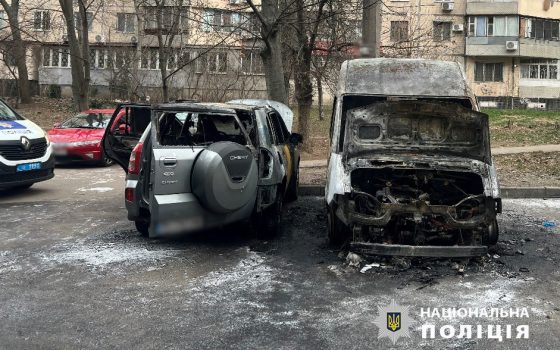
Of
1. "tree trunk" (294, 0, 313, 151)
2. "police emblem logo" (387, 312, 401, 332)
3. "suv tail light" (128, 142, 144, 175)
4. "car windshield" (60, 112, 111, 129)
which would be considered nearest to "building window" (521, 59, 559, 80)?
"tree trunk" (294, 0, 313, 151)

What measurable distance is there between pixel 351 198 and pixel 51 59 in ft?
121

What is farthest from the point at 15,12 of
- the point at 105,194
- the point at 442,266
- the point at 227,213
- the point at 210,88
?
the point at 442,266

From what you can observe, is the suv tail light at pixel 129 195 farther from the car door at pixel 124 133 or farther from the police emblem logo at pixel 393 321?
the police emblem logo at pixel 393 321

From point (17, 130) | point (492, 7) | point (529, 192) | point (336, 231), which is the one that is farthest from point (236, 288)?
point (492, 7)

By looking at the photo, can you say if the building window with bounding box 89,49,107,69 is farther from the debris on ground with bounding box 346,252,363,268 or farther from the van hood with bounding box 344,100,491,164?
the debris on ground with bounding box 346,252,363,268

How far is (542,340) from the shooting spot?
13.1 ft

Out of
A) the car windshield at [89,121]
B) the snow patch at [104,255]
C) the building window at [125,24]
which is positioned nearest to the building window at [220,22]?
the car windshield at [89,121]

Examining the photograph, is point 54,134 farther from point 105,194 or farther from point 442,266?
point 442,266

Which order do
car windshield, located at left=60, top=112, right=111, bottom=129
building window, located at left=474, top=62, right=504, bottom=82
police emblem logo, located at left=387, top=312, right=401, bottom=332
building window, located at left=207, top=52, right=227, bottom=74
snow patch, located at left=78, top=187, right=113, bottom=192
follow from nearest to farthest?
police emblem logo, located at left=387, top=312, right=401, bottom=332 < snow patch, located at left=78, top=187, right=113, bottom=192 < car windshield, located at left=60, top=112, right=111, bottom=129 < building window, located at left=207, top=52, right=227, bottom=74 < building window, located at left=474, top=62, right=504, bottom=82

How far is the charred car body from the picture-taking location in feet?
18.4

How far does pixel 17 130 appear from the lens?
964 centimetres

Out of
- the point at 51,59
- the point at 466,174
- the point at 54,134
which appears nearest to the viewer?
the point at 466,174

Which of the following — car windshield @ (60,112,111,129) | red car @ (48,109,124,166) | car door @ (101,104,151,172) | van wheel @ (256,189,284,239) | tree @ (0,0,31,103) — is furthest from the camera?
tree @ (0,0,31,103)

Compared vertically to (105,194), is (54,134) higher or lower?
higher
